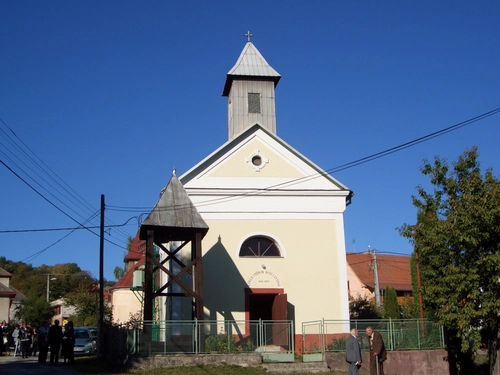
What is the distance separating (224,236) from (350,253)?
33279 mm

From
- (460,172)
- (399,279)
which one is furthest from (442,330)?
(399,279)

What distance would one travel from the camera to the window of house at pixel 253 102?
26453 millimetres

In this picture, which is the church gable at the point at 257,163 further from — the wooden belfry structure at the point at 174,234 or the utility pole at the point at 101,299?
the utility pole at the point at 101,299

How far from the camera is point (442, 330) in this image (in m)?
20.9

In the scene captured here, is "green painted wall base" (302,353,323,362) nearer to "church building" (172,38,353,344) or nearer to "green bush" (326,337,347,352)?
"green bush" (326,337,347,352)

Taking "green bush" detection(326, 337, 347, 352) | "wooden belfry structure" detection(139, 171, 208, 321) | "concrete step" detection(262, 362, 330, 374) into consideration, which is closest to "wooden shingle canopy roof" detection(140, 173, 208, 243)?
"wooden belfry structure" detection(139, 171, 208, 321)

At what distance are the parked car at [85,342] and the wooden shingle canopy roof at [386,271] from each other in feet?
90.3

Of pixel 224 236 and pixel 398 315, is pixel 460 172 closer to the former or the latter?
pixel 224 236

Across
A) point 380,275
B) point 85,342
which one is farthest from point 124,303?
point 380,275

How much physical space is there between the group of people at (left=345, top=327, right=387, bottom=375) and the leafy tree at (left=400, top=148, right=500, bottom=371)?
397 cm

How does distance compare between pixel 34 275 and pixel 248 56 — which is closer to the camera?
pixel 248 56

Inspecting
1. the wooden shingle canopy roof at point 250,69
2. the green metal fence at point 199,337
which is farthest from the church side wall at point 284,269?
the wooden shingle canopy roof at point 250,69

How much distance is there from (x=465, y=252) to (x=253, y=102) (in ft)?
40.0

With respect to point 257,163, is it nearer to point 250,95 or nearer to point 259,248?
point 259,248
